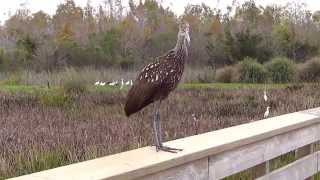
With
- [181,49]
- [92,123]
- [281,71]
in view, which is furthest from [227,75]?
[181,49]

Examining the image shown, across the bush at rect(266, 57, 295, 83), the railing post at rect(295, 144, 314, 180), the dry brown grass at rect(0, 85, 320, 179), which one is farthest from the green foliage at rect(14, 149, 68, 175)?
the bush at rect(266, 57, 295, 83)

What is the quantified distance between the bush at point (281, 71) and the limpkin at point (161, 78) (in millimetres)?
25598

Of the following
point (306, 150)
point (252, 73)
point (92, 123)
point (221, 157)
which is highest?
point (221, 157)

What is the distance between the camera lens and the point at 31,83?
25.8 meters

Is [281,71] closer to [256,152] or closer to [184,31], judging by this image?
[256,152]

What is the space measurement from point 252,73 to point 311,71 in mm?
2744

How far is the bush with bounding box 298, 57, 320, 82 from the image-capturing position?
28516 millimetres

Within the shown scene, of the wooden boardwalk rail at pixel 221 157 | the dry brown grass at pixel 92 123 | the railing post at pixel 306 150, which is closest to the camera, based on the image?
the wooden boardwalk rail at pixel 221 157

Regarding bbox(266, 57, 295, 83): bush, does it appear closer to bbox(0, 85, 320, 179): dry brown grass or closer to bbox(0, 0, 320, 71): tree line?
bbox(0, 0, 320, 71): tree line

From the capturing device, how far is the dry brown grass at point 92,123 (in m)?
6.34

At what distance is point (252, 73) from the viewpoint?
93.3 feet

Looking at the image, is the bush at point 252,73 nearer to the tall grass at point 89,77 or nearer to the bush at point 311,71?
the tall grass at point 89,77

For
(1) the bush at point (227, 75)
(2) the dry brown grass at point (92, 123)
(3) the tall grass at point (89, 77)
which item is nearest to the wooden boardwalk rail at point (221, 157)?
(2) the dry brown grass at point (92, 123)

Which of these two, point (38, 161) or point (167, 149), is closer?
point (167, 149)
